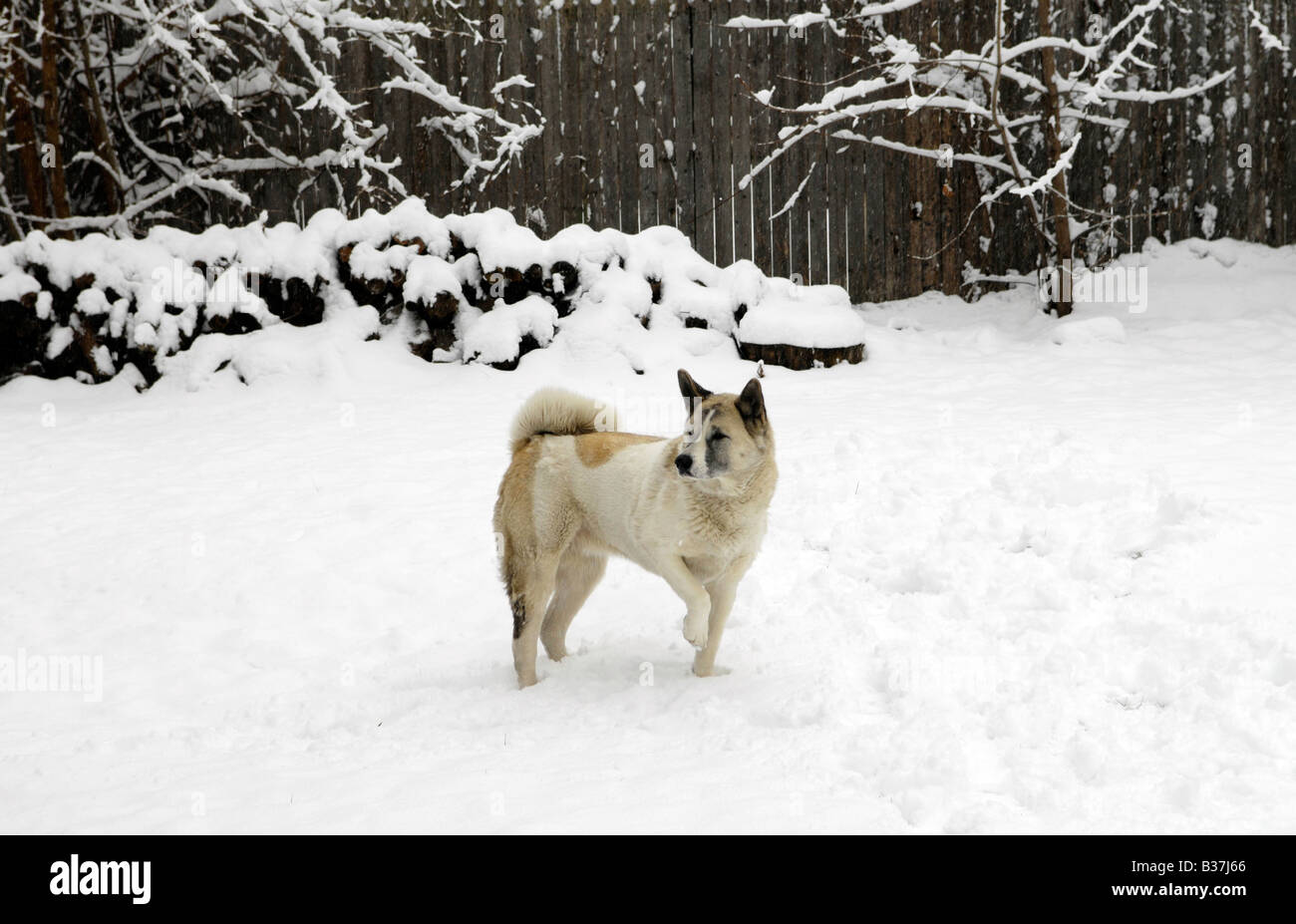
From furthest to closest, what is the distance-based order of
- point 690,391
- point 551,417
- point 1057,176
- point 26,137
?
point 26,137 < point 1057,176 < point 551,417 < point 690,391

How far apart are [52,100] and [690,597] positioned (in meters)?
9.28

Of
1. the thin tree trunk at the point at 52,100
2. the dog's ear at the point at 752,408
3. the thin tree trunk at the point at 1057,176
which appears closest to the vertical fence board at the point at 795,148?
the thin tree trunk at the point at 1057,176

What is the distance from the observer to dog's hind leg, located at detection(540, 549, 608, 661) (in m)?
4.92

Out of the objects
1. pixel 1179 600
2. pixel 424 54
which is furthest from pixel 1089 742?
pixel 424 54

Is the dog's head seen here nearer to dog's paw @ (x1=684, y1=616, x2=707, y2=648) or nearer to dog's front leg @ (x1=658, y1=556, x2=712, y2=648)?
dog's front leg @ (x1=658, y1=556, x2=712, y2=648)

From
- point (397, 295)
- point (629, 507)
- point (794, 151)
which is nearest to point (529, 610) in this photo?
point (629, 507)

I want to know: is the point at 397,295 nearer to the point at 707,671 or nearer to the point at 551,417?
the point at 551,417

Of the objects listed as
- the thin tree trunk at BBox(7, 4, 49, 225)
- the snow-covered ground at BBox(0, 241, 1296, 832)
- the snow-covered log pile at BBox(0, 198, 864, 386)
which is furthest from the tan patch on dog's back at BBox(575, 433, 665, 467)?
the thin tree trunk at BBox(7, 4, 49, 225)

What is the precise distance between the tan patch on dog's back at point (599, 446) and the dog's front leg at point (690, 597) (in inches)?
21.9

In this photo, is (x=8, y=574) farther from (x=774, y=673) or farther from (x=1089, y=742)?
(x=1089, y=742)

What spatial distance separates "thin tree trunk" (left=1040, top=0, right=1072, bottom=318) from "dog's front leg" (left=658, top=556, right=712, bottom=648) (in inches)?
264

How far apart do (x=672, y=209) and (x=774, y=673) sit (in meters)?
7.54

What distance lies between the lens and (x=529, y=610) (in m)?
4.62

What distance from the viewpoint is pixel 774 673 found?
4.48 m
